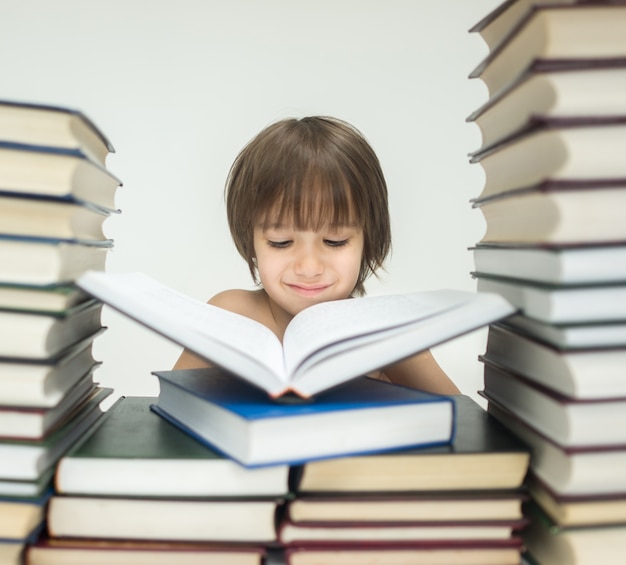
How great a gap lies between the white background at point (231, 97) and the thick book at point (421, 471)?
127 centimetres

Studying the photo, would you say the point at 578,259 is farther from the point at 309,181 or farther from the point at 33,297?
the point at 309,181

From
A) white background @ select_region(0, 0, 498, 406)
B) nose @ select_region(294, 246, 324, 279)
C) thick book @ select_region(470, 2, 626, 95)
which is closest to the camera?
thick book @ select_region(470, 2, 626, 95)

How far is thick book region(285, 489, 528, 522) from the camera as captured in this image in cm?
56

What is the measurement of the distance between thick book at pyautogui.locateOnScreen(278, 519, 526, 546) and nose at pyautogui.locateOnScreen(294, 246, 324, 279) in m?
0.56

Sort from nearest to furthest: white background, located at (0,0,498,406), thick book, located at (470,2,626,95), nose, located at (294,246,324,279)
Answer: thick book, located at (470,2,626,95) → nose, located at (294,246,324,279) → white background, located at (0,0,498,406)

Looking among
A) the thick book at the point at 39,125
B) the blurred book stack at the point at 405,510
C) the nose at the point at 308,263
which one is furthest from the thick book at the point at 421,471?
the nose at the point at 308,263

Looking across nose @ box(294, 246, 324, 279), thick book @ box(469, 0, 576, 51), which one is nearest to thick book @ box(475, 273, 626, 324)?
thick book @ box(469, 0, 576, 51)

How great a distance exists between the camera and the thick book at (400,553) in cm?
56

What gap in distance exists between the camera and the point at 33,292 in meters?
0.56

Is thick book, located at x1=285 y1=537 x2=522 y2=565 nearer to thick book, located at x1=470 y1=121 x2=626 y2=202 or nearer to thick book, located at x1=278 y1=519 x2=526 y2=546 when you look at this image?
thick book, located at x1=278 y1=519 x2=526 y2=546

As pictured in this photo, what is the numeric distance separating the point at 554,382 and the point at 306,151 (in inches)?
28.9

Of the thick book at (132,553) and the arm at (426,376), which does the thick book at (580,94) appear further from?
the arm at (426,376)

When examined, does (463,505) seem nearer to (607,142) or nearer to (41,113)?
(607,142)

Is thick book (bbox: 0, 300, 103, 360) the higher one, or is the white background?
the white background
